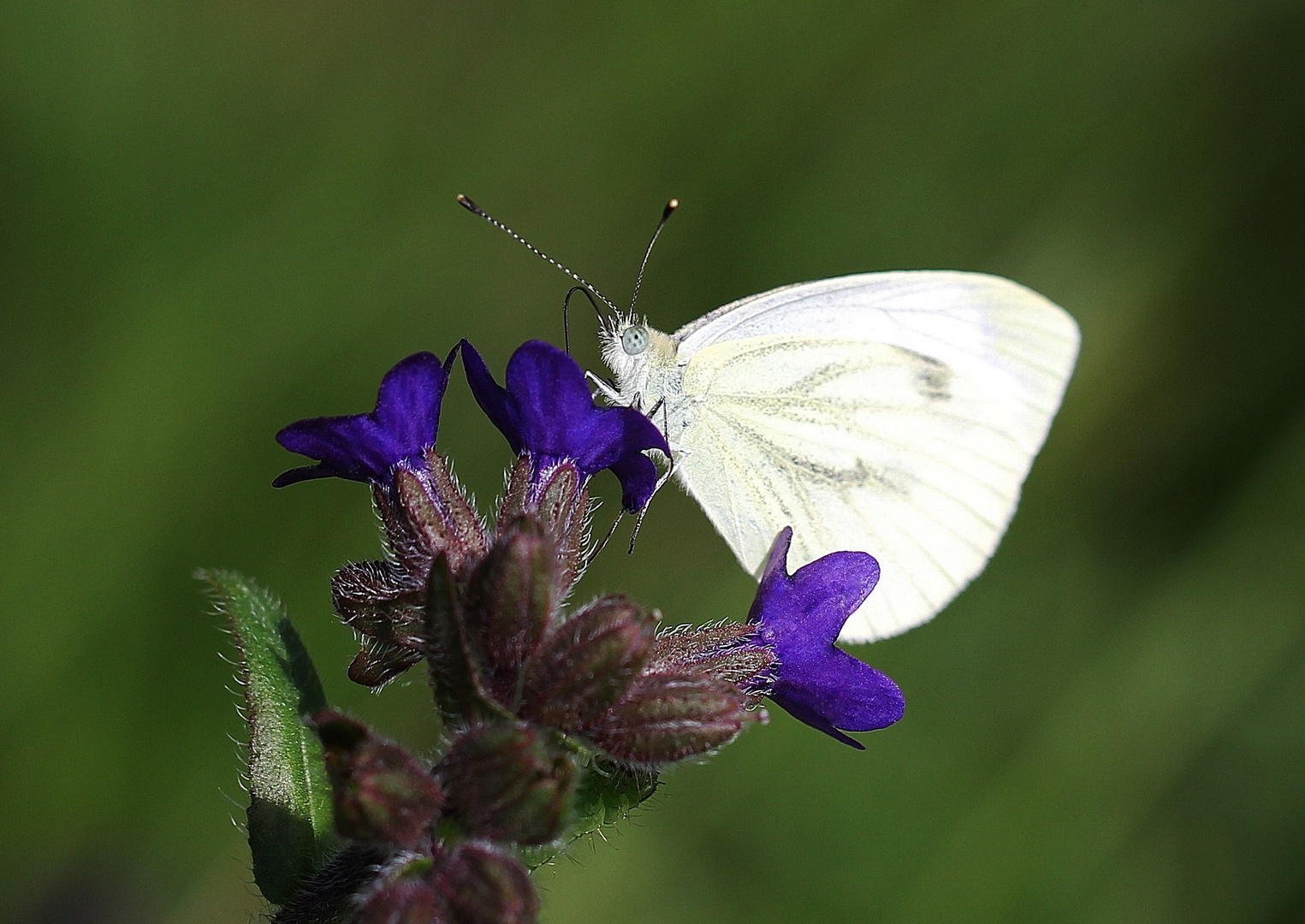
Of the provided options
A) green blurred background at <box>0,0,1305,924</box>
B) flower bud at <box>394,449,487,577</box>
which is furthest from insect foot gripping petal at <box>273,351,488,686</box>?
green blurred background at <box>0,0,1305,924</box>

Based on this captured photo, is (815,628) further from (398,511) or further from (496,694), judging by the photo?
(398,511)

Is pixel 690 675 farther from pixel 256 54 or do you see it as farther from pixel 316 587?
pixel 256 54

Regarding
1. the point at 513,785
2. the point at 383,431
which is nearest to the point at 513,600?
the point at 513,785

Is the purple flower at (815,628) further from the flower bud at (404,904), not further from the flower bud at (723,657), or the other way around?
the flower bud at (404,904)

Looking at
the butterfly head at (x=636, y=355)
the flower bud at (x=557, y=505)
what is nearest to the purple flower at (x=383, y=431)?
the flower bud at (x=557, y=505)

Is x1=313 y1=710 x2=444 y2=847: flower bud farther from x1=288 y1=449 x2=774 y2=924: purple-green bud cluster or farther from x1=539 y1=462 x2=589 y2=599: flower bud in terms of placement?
x1=539 y1=462 x2=589 y2=599: flower bud

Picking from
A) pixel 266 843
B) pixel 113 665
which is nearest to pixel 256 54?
pixel 113 665
